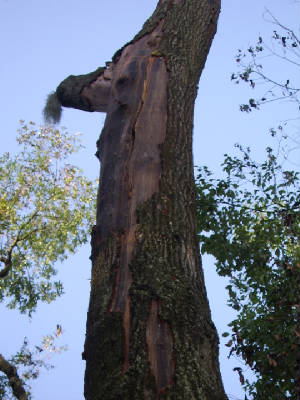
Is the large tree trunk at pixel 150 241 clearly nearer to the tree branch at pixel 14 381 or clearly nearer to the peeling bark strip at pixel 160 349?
the peeling bark strip at pixel 160 349

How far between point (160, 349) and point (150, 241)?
75cm

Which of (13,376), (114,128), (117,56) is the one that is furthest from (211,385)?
(13,376)

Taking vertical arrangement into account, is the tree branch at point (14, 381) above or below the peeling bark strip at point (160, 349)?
above

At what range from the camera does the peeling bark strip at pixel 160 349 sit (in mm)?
2490

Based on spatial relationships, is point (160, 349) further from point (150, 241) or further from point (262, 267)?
point (262, 267)

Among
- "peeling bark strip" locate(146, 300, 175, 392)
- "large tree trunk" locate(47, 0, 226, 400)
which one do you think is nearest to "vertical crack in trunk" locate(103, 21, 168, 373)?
"large tree trunk" locate(47, 0, 226, 400)

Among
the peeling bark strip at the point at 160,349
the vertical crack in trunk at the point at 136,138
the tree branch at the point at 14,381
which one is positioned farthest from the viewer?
the tree branch at the point at 14,381

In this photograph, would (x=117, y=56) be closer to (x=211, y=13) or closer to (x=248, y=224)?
(x=211, y=13)

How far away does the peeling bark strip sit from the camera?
2490 mm

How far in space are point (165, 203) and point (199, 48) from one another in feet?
7.36

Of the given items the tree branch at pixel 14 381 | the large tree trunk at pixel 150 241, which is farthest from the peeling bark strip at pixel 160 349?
the tree branch at pixel 14 381

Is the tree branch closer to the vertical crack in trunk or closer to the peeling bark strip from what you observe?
the vertical crack in trunk

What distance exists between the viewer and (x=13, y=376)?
32.2ft

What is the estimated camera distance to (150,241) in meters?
3.04
